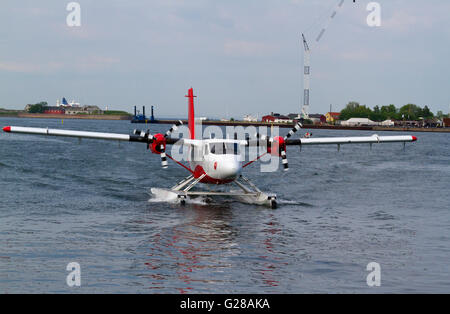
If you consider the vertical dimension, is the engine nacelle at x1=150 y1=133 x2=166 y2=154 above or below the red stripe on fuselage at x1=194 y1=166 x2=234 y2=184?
above

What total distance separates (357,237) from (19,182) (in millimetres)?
20507

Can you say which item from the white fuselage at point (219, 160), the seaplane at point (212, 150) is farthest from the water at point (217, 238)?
the white fuselage at point (219, 160)

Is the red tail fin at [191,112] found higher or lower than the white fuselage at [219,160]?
higher

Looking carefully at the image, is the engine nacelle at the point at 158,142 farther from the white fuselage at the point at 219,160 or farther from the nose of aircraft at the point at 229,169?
the nose of aircraft at the point at 229,169

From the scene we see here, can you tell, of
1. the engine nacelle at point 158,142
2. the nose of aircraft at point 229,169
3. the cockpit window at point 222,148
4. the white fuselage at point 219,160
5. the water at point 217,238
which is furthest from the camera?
the engine nacelle at point 158,142

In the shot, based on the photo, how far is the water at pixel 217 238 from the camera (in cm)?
1298

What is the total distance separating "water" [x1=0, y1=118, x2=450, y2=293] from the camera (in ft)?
42.6

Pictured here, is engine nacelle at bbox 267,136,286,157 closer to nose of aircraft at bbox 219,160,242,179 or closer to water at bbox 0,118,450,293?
water at bbox 0,118,450,293

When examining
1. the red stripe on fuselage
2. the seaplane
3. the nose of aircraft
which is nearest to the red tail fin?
the seaplane

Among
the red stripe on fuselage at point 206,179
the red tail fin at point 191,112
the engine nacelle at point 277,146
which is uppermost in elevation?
the red tail fin at point 191,112

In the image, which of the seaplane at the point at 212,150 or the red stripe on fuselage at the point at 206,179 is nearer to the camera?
the seaplane at the point at 212,150

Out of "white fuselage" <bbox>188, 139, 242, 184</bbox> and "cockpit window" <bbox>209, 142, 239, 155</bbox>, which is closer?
"white fuselage" <bbox>188, 139, 242, 184</bbox>

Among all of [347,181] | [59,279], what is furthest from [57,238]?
[347,181]
